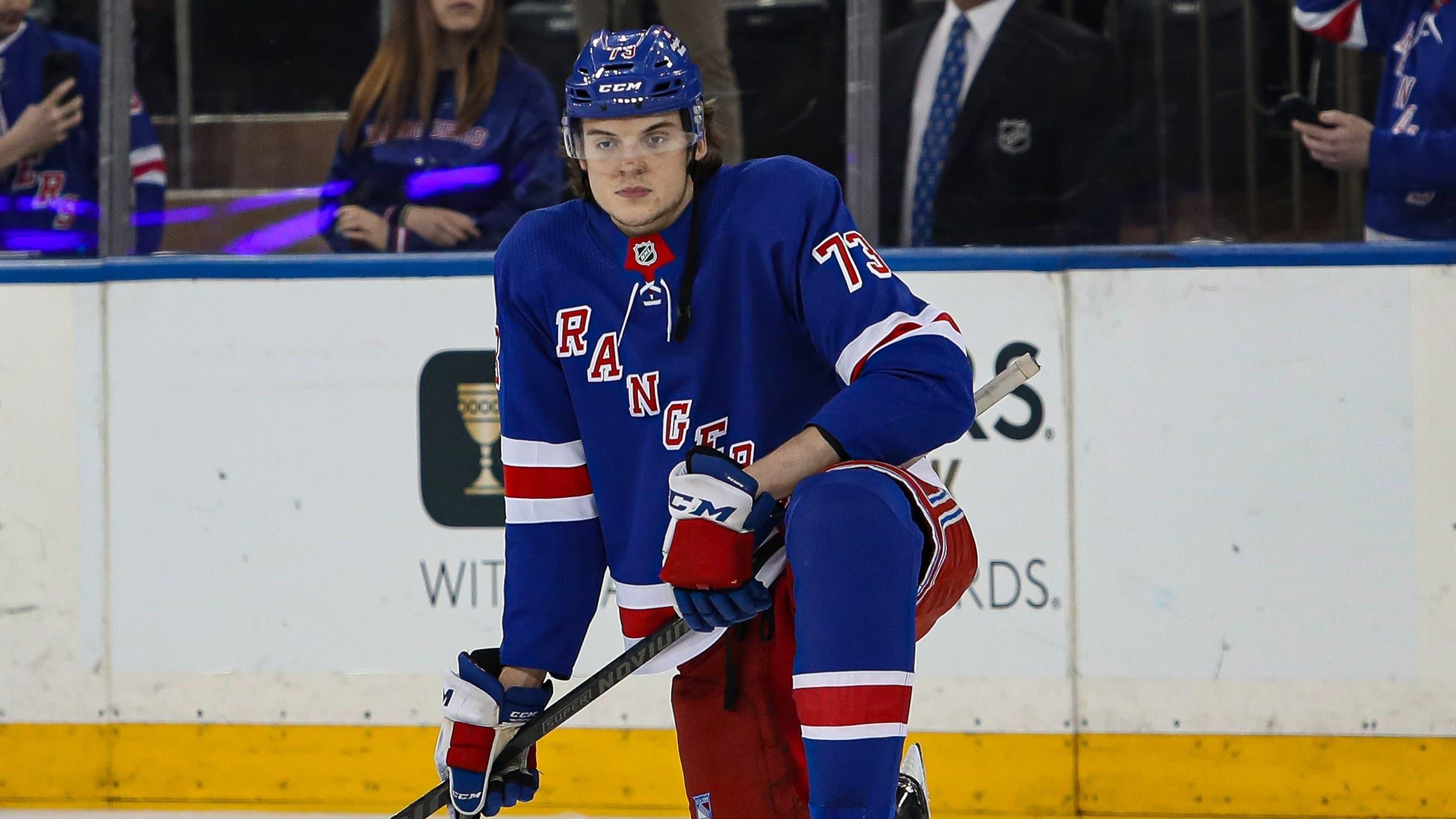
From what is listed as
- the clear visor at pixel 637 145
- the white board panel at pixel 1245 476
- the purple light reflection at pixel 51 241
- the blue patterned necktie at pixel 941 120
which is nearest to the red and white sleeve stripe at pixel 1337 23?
the white board panel at pixel 1245 476

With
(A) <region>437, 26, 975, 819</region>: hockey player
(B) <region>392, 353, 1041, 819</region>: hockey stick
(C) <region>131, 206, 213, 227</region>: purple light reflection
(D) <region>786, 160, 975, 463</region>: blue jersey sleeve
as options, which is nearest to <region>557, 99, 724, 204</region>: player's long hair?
(A) <region>437, 26, 975, 819</region>: hockey player

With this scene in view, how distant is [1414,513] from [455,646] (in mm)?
1596

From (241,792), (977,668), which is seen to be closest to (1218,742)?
(977,668)

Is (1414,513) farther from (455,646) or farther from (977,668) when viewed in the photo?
(455,646)

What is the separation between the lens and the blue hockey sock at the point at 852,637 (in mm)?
1496

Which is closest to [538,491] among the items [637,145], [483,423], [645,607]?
[645,607]

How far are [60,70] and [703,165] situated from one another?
1.81m

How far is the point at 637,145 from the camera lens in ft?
5.67

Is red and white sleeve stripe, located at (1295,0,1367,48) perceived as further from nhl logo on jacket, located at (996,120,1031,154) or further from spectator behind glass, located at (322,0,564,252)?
spectator behind glass, located at (322,0,564,252)

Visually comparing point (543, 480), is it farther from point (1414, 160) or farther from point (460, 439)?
point (1414, 160)

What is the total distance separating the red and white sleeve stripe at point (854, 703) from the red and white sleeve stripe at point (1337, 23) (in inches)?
69.8

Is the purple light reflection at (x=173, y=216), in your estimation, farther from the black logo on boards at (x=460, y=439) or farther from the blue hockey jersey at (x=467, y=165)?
the black logo on boards at (x=460, y=439)

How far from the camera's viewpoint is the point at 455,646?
278 centimetres

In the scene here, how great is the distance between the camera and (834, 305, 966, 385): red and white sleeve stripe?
166 centimetres
